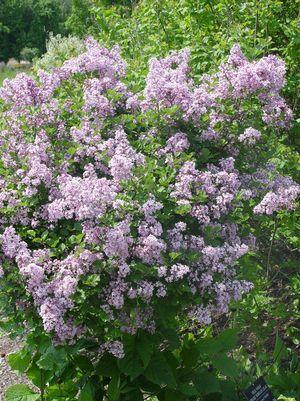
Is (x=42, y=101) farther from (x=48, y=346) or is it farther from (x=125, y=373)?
(x=125, y=373)

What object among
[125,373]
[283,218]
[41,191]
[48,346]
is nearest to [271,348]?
[283,218]

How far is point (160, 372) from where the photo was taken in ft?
9.09

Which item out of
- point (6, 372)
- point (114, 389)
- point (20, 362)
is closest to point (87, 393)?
point (114, 389)

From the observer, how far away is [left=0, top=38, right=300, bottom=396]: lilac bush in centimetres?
241

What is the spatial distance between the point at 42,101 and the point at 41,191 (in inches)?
27.5

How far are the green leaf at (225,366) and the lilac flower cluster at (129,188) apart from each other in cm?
32

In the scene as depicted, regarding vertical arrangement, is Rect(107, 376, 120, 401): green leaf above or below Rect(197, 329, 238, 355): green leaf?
above

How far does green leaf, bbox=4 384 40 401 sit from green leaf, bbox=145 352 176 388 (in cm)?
82

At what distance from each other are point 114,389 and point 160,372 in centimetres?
26

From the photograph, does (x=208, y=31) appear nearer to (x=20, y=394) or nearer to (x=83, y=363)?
(x=83, y=363)

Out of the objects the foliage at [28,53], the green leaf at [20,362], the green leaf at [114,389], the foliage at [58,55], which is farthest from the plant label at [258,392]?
the foliage at [28,53]

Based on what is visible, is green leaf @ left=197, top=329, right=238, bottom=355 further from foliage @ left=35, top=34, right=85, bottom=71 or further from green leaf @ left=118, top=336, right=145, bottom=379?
foliage @ left=35, top=34, right=85, bottom=71

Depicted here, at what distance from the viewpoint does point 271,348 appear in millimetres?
3949

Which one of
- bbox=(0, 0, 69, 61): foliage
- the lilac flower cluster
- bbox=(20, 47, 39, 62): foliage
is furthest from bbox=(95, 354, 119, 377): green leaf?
bbox=(0, 0, 69, 61): foliage
